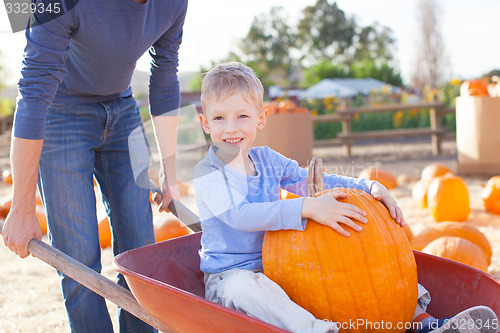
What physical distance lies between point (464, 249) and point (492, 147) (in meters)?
3.81

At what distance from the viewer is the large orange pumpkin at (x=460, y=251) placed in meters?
2.57

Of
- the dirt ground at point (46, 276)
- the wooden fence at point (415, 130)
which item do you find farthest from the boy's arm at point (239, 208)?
the wooden fence at point (415, 130)

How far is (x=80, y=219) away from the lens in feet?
6.21

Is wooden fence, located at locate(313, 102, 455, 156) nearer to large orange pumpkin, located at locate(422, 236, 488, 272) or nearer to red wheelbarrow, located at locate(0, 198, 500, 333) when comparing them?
large orange pumpkin, located at locate(422, 236, 488, 272)

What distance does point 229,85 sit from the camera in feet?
5.54

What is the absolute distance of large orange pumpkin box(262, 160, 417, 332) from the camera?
1.42 meters

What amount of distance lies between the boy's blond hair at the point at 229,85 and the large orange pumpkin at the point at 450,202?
2.75m

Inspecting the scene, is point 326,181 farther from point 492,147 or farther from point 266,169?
point 492,147

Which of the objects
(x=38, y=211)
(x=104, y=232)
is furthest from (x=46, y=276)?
(x=38, y=211)

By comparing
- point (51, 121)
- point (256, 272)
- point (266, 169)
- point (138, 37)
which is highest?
point (138, 37)

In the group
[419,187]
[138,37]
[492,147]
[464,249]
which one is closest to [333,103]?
[492,147]

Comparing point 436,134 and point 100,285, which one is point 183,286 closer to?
point 100,285

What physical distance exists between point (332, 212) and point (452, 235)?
6.00 ft

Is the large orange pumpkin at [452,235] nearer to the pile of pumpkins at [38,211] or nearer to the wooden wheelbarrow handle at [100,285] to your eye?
the wooden wheelbarrow handle at [100,285]
